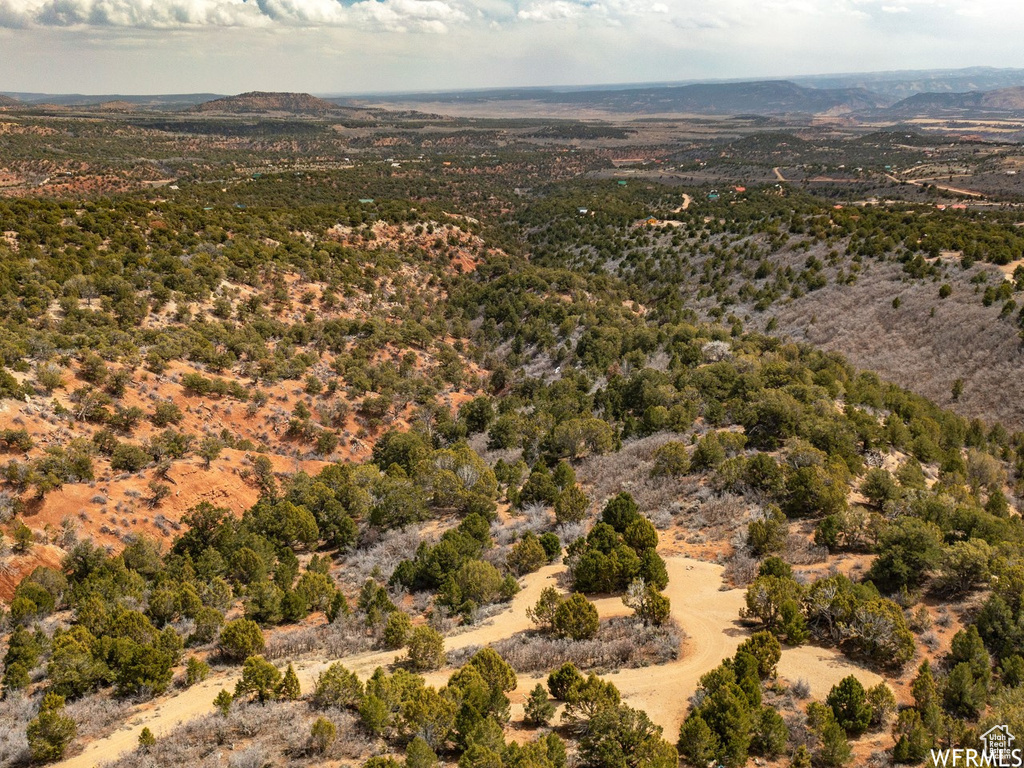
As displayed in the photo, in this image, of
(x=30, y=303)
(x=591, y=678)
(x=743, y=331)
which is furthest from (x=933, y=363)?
(x=30, y=303)

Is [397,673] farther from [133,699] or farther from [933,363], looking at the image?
[933,363]

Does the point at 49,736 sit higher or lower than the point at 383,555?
higher

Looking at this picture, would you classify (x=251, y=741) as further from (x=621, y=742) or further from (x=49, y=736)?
(x=621, y=742)

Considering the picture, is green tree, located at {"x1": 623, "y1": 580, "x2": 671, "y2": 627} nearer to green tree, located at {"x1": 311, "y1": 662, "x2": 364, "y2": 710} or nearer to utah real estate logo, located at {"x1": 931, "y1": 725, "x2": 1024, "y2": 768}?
utah real estate logo, located at {"x1": 931, "y1": 725, "x2": 1024, "y2": 768}

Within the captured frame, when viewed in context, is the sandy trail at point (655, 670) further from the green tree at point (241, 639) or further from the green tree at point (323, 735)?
the green tree at point (323, 735)

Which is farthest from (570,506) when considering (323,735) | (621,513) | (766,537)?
(323,735)
